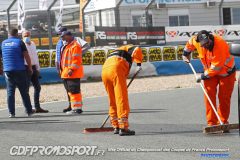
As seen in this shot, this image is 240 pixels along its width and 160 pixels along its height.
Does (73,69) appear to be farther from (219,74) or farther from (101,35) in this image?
(101,35)

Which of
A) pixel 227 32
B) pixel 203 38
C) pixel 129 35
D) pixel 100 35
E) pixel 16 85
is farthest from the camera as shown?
pixel 227 32

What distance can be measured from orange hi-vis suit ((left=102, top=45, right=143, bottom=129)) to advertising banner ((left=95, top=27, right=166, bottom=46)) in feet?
45.1

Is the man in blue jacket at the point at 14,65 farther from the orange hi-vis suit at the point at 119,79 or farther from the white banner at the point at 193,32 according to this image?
the white banner at the point at 193,32

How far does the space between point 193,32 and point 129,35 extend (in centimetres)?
314

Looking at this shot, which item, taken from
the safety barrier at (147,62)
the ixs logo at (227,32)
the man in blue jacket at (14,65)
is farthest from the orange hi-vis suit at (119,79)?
the ixs logo at (227,32)

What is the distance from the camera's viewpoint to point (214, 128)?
9562 millimetres

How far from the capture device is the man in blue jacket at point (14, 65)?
12.7 m

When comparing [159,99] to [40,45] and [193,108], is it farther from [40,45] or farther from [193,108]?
[40,45]

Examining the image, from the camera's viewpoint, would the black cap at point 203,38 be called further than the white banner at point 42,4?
No

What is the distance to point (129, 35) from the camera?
79.7 feet

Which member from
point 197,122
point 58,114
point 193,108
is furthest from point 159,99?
point 197,122

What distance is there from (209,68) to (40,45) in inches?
553

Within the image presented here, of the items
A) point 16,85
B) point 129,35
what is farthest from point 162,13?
point 16,85

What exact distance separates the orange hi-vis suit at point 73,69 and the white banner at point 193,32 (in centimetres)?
1286
